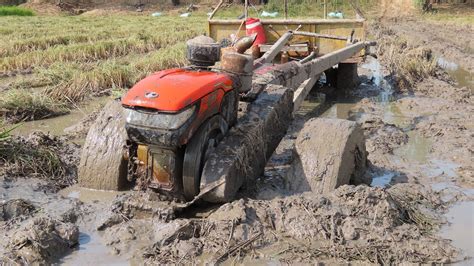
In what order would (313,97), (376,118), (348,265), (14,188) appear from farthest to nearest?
1. (313,97)
2. (376,118)
3. (14,188)
4. (348,265)

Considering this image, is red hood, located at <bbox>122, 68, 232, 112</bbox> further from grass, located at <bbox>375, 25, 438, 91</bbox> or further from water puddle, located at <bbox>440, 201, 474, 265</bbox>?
grass, located at <bbox>375, 25, 438, 91</bbox>

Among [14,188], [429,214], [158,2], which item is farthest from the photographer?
[158,2]

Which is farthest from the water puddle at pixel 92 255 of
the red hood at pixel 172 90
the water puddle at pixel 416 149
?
the water puddle at pixel 416 149

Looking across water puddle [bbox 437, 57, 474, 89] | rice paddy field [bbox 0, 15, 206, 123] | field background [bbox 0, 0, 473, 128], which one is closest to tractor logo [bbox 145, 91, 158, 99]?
field background [bbox 0, 0, 473, 128]

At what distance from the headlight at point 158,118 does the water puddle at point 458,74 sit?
317 inches

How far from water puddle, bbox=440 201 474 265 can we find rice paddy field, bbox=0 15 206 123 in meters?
5.36

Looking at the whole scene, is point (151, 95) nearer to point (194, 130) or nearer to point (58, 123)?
point (194, 130)

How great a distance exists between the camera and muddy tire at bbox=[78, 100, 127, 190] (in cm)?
469

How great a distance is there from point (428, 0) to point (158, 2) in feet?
50.4

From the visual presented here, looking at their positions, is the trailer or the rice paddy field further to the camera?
the rice paddy field

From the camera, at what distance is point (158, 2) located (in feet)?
112

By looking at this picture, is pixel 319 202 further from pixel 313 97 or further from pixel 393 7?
pixel 393 7

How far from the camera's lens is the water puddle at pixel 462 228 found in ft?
13.4

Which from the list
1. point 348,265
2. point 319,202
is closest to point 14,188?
point 319,202
